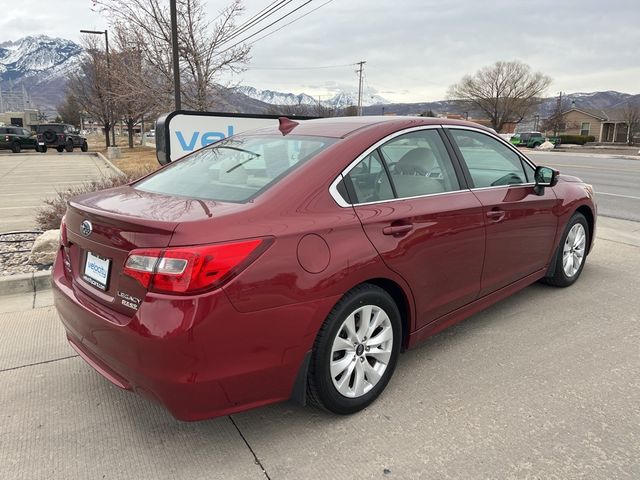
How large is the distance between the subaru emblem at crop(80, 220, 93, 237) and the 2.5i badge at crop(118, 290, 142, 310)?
416 mm

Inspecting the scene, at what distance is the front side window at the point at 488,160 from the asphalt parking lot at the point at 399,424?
1175 mm

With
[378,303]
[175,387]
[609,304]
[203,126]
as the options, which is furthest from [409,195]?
[203,126]

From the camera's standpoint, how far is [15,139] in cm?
3209

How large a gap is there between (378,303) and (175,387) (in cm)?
114

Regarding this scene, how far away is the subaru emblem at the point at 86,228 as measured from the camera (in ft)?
8.31

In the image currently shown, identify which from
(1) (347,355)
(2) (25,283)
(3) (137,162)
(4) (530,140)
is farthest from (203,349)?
(4) (530,140)

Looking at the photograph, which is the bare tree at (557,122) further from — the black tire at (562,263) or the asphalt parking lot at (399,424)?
the asphalt parking lot at (399,424)

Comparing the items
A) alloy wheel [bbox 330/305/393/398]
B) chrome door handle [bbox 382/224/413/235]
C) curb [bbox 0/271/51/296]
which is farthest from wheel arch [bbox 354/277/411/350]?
curb [bbox 0/271/51/296]

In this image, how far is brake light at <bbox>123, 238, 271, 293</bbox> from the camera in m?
2.13

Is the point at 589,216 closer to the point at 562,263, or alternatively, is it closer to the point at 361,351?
the point at 562,263

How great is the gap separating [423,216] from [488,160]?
1.30m

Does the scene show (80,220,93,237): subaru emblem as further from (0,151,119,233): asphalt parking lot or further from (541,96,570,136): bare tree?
(541,96,570,136): bare tree

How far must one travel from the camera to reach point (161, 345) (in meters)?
2.13

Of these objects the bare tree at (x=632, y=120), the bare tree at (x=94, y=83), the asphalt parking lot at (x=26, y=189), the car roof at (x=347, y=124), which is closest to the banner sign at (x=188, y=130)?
the asphalt parking lot at (x=26, y=189)
